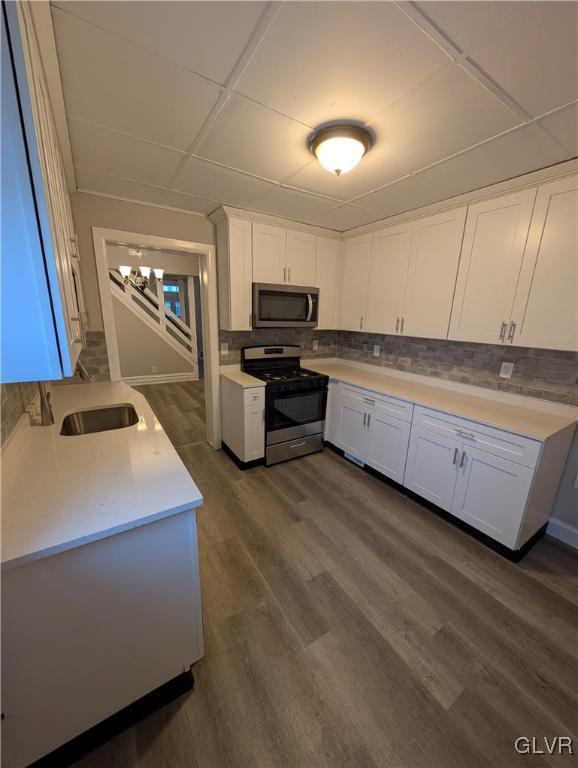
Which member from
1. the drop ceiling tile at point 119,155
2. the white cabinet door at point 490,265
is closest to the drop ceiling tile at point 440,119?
the white cabinet door at point 490,265

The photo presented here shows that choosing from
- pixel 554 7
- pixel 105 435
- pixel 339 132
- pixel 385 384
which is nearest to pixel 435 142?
pixel 339 132

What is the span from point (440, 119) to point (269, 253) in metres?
1.75

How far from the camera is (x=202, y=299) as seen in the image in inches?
120

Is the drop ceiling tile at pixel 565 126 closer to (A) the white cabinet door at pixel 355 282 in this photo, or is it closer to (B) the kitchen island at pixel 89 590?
(A) the white cabinet door at pixel 355 282

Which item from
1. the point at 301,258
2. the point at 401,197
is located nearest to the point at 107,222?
the point at 301,258

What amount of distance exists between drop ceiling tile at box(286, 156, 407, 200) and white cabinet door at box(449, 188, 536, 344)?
0.75 metres

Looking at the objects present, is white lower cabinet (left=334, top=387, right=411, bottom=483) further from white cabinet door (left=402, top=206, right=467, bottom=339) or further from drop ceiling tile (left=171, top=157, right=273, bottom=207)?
drop ceiling tile (left=171, top=157, right=273, bottom=207)

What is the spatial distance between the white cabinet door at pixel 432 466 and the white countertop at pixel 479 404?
256mm

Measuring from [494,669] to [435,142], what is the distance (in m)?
2.63

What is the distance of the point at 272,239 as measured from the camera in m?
2.84

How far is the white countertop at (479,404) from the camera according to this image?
1.85 m

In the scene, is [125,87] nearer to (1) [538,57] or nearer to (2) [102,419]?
(1) [538,57]

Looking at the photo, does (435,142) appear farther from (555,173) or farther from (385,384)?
(385,384)

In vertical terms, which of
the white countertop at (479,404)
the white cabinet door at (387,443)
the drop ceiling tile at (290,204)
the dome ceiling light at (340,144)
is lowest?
the white cabinet door at (387,443)
